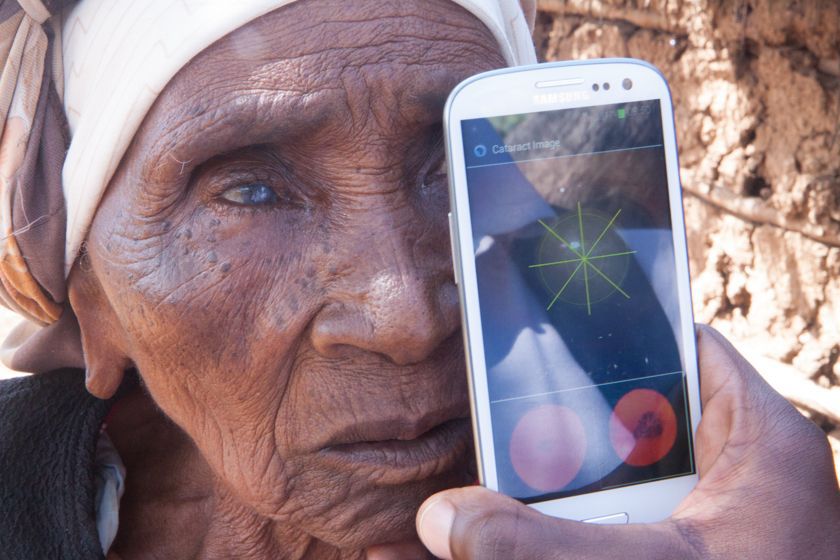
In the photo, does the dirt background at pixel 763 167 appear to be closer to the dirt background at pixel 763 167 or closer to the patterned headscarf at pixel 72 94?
the dirt background at pixel 763 167

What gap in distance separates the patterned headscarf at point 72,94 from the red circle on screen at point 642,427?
0.62 metres

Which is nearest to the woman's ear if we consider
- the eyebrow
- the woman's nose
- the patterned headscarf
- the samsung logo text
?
the patterned headscarf

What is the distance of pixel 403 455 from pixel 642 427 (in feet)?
1.14

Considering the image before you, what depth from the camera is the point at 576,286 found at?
1332 millimetres

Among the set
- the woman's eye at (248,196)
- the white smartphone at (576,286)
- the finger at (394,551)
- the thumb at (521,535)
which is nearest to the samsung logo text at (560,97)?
the white smartphone at (576,286)

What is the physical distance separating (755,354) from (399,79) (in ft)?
7.40

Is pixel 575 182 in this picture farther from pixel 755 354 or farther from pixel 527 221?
pixel 755 354

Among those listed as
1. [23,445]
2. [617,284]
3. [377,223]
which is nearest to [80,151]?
[377,223]

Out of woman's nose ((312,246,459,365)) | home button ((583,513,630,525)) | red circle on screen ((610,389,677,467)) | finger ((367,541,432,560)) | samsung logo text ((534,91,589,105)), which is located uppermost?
samsung logo text ((534,91,589,105))

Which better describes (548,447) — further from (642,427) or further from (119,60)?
(119,60)

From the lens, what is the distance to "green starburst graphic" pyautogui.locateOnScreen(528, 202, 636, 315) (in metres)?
1.33

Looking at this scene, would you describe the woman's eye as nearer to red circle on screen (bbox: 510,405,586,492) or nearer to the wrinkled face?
the wrinkled face

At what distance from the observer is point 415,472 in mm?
1380

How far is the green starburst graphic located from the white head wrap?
1.26ft
